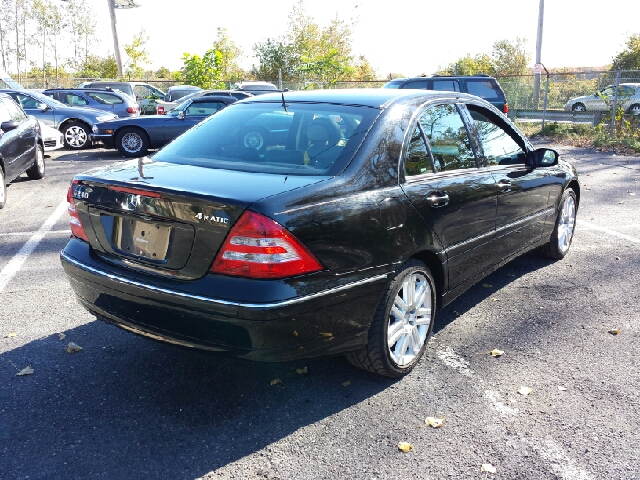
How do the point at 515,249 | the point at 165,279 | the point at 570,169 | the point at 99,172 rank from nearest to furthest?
the point at 165,279
the point at 99,172
the point at 515,249
the point at 570,169

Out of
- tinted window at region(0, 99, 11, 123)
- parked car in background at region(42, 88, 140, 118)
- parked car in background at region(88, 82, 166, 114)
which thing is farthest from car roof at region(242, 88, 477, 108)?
parked car in background at region(88, 82, 166, 114)

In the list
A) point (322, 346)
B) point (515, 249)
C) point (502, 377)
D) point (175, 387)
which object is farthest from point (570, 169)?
point (175, 387)

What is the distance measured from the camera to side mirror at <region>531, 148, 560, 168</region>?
4.79m

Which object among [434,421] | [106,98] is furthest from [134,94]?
[434,421]

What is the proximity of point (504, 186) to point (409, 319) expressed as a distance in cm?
144

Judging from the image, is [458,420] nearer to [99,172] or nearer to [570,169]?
[99,172]

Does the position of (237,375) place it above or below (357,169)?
below

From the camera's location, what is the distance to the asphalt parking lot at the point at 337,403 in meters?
2.71

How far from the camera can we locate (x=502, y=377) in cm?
352

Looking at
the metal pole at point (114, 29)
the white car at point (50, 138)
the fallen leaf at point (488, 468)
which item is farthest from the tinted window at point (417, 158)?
the metal pole at point (114, 29)

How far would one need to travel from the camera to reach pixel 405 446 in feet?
9.27

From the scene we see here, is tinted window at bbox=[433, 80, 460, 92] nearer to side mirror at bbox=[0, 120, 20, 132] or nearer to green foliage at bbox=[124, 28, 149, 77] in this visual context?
side mirror at bbox=[0, 120, 20, 132]

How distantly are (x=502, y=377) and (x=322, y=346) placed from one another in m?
1.22

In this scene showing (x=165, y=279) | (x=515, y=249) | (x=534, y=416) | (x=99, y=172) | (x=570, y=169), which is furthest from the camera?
(x=570, y=169)
